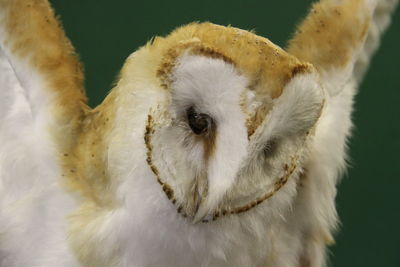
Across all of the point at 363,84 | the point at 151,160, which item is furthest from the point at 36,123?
the point at 363,84

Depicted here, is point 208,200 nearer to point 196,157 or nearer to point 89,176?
point 196,157

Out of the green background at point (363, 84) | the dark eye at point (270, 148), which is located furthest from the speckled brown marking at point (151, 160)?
the green background at point (363, 84)

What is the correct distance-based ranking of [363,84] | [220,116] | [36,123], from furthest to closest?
1. [363,84]
2. [36,123]
3. [220,116]

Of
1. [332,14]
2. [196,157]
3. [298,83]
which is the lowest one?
[196,157]

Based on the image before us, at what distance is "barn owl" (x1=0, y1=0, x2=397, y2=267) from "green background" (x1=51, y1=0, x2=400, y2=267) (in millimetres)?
466

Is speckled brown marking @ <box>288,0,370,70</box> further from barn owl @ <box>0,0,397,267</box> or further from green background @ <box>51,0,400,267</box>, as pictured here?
green background @ <box>51,0,400,267</box>

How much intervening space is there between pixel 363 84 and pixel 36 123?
88 centimetres

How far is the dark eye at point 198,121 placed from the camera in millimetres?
735

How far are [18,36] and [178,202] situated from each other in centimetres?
38

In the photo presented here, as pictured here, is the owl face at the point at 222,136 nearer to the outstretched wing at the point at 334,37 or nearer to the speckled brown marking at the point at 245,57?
the speckled brown marking at the point at 245,57

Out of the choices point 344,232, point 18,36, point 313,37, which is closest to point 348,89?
point 313,37

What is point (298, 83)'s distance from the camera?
0.72 meters

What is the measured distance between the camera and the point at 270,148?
75cm

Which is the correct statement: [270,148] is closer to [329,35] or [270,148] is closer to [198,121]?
[198,121]
